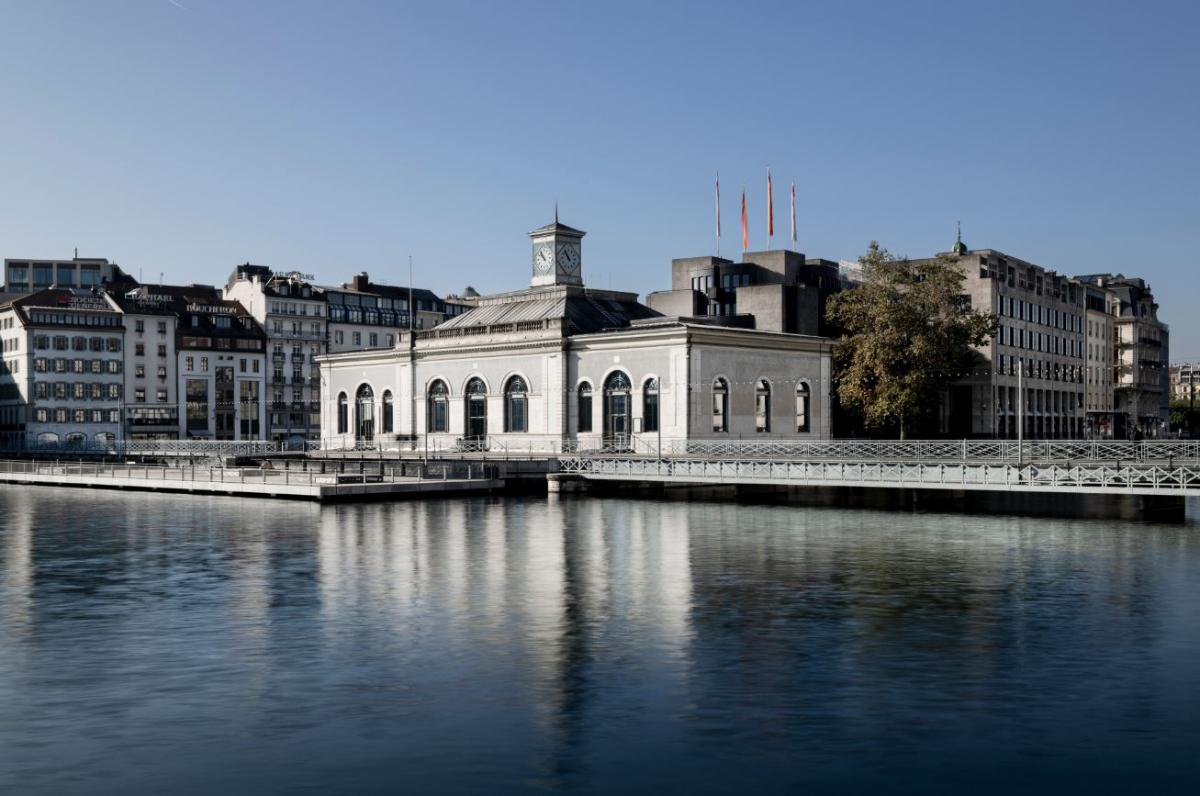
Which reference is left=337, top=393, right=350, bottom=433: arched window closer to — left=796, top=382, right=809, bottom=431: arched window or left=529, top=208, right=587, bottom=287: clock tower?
left=529, top=208, right=587, bottom=287: clock tower

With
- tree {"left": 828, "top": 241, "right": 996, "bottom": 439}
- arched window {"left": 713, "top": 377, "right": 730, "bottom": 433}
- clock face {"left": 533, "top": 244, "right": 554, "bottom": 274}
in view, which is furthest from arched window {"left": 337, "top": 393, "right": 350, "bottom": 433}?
tree {"left": 828, "top": 241, "right": 996, "bottom": 439}

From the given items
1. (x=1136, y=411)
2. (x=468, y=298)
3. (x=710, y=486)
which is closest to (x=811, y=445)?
(x=710, y=486)

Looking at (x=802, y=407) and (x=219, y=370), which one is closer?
(x=802, y=407)

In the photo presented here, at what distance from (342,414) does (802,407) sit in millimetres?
40748

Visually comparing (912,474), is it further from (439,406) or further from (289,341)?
(289,341)

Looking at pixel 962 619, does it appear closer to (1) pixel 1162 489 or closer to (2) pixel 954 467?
(1) pixel 1162 489

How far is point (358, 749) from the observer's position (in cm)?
1906

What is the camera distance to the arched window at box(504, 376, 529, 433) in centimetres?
8919

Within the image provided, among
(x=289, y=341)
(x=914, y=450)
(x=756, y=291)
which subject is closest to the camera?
(x=914, y=450)

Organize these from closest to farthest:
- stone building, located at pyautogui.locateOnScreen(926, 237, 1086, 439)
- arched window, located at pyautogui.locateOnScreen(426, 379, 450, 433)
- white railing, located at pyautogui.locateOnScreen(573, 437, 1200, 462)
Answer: white railing, located at pyautogui.locateOnScreen(573, 437, 1200, 462) < arched window, located at pyautogui.locateOnScreen(426, 379, 450, 433) < stone building, located at pyautogui.locateOnScreen(926, 237, 1086, 439)

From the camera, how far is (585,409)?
86.0 metres

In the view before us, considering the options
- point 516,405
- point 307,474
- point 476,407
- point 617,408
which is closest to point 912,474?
point 617,408

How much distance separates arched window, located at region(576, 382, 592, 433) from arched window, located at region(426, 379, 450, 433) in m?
13.5

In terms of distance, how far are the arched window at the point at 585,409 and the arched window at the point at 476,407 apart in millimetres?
9048
